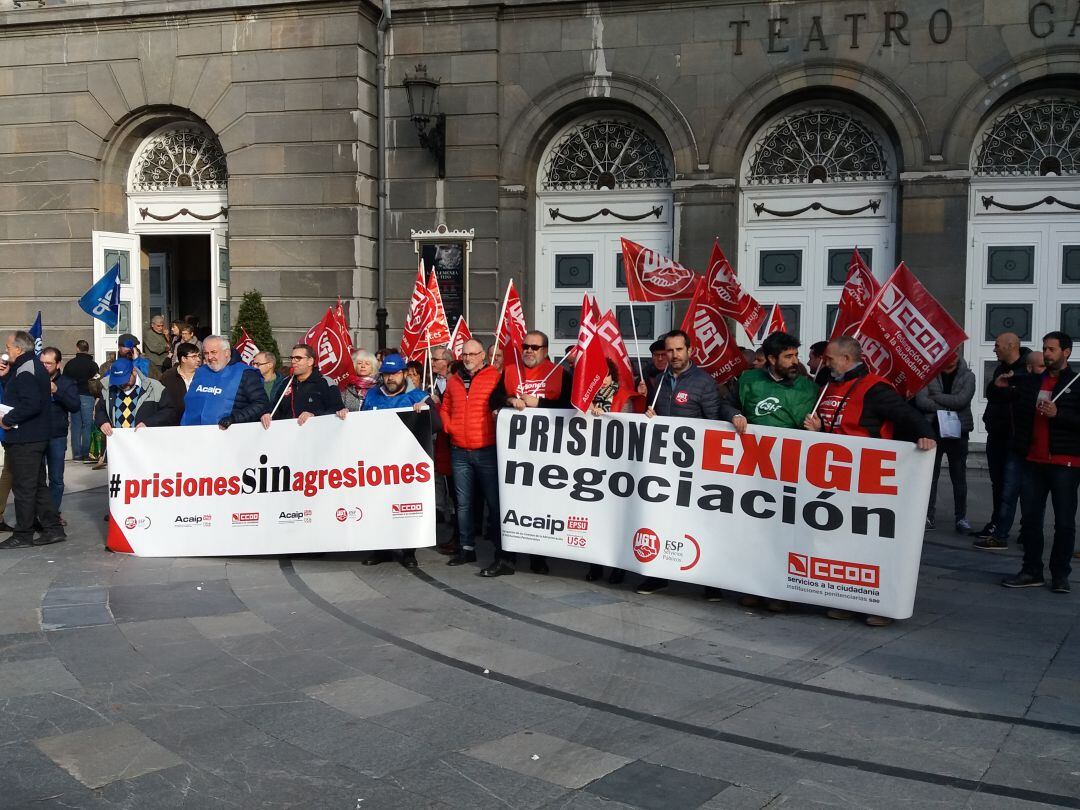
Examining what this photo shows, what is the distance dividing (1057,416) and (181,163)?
1432 centimetres

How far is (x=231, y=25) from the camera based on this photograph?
16297mm

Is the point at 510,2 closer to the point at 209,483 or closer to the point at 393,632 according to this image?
the point at 209,483

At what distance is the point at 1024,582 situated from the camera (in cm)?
833

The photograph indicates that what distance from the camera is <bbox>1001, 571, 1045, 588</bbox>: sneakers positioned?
328 inches

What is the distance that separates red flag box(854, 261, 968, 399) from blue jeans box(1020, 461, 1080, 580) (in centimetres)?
136

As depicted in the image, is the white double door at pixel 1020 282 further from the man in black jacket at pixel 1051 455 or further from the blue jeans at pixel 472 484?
the blue jeans at pixel 472 484

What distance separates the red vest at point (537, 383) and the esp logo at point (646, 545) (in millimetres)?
1411

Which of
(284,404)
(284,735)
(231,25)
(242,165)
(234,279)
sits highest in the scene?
(231,25)

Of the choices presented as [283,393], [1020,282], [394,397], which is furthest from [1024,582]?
[1020,282]

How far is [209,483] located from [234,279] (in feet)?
26.2

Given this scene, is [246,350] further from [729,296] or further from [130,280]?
[729,296]

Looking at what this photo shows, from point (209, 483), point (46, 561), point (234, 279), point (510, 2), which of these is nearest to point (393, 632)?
point (209, 483)

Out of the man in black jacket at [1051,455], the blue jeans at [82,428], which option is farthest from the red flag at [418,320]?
the man in black jacket at [1051,455]

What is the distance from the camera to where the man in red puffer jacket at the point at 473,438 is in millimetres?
8703
